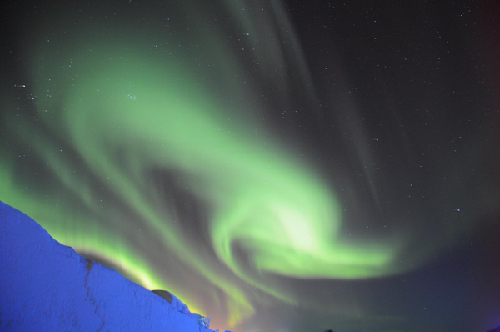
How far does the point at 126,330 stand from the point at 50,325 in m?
0.83

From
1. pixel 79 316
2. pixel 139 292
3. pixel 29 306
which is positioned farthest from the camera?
pixel 139 292

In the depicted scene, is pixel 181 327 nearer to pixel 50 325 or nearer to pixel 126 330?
pixel 126 330

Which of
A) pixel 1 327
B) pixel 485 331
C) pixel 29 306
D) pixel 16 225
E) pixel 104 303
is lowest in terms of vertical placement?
pixel 1 327

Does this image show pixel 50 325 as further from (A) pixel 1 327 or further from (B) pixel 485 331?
(B) pixel 485 331

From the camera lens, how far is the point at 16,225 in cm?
267

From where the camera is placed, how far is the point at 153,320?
362 centimetres

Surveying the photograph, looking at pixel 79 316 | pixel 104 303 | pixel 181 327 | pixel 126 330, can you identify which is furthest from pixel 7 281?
pixel 181 327

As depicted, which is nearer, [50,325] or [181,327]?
[50,325]

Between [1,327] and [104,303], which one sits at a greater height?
[104,303]

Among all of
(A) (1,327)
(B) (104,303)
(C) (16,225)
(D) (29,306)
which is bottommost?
(A) (1,327)

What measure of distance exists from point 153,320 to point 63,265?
136 centimetres

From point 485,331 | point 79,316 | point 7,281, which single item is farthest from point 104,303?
point 485,331

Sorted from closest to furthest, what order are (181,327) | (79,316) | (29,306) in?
1. (29,306)
2. (79,316)
3. (181,327)

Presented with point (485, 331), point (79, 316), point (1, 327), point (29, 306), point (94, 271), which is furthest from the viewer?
point (485, 331)
